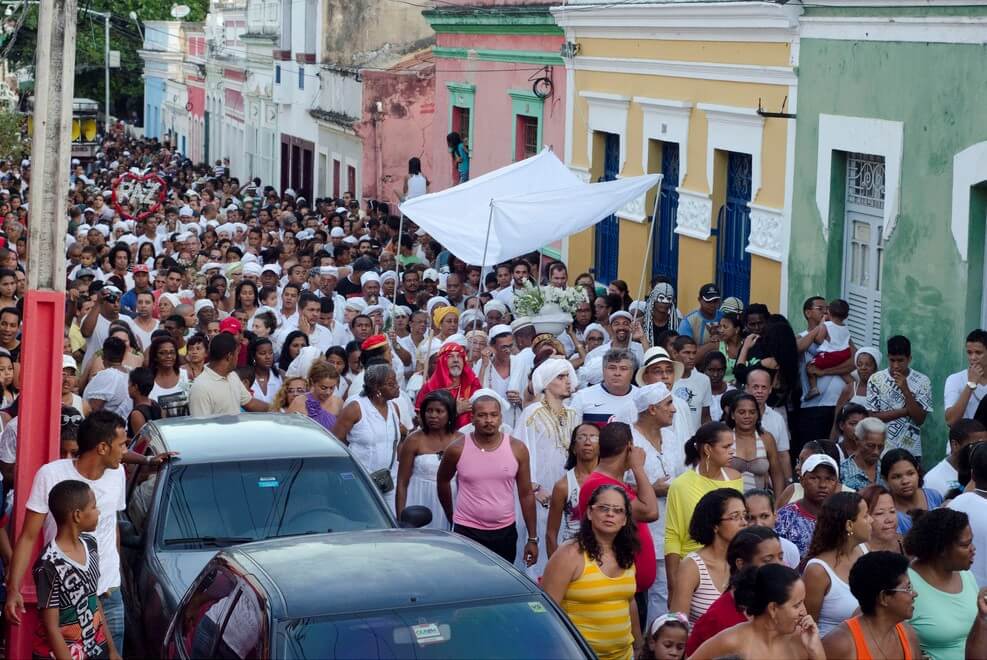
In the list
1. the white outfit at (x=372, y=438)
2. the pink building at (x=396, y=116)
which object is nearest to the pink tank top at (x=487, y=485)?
the white outfit at (x=372, y=438)

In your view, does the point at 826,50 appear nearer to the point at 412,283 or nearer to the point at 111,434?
the point at 412,283

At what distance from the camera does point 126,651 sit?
8.55 m

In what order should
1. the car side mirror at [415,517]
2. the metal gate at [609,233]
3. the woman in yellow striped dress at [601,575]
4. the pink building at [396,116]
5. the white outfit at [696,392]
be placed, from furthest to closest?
the pink building at [396,116]
the metal gate at [609,233]
the white outfit at [696,392]
the car side mirror at [415,517]
the woman in yellow striped dress at [601,575]

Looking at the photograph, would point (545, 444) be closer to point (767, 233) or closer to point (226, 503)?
point (226, 503)

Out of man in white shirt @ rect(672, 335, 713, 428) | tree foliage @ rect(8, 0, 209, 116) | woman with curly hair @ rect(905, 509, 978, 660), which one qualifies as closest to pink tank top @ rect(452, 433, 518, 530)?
man in white shirt @ rect(672, 335, 713, 428)

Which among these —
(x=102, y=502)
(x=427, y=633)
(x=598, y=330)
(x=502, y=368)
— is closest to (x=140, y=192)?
(x=598, y=330)

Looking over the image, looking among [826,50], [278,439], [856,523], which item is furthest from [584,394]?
[826,50]

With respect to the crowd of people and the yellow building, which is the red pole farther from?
the yellow building

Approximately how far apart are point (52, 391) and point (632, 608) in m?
3.27

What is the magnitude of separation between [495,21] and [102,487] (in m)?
15.9

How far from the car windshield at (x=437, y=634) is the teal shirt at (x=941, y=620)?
1524mm

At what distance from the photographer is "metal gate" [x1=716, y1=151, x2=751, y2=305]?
52.6 feet

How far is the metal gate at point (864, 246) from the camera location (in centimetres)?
1353

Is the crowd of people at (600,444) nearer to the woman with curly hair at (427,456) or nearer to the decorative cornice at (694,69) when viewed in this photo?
the woman with curly hair at (427,456)
